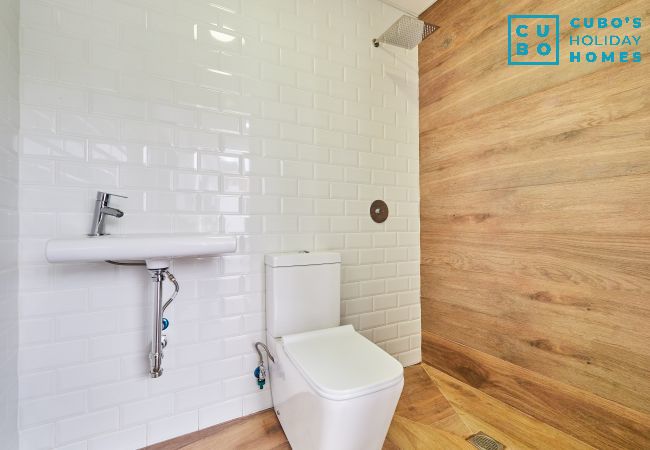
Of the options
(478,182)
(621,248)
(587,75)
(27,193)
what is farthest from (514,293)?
(27,193)

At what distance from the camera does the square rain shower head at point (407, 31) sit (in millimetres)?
1511

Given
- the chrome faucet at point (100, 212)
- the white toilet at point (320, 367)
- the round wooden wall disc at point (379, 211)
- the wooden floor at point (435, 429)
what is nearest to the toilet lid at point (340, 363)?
the white toilet at point (320, 367)

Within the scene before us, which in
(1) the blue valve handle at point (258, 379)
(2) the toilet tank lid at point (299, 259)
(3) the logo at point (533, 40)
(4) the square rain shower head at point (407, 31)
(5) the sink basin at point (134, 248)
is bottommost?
(1) the blue valve handle at point (258, 379)

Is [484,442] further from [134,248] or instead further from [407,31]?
[407,31]

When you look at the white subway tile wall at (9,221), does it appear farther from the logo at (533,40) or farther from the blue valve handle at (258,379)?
the logo at (533,40)

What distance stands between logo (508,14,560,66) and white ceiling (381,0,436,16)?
0.61 m

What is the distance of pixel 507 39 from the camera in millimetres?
1510

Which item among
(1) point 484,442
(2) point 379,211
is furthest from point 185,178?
(1) point 484,442

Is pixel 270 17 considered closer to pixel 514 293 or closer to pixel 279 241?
pixel 279 241

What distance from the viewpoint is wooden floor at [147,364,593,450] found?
126 centimetres

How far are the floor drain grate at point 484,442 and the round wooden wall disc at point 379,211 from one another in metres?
1.15

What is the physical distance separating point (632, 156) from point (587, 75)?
0.39 m

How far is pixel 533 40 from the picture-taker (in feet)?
4.63

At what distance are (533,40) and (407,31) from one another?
60 centimetres
